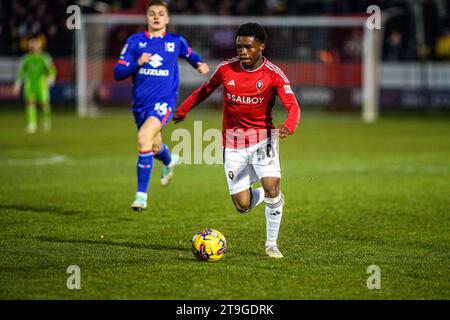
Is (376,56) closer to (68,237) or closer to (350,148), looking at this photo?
(350,148)

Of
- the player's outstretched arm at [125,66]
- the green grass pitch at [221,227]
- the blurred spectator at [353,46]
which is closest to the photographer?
the green grass pitch at [221,227]

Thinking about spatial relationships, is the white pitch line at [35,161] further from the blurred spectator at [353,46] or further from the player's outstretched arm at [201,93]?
the blurred spectator at [353,46]

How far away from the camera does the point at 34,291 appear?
6488mm

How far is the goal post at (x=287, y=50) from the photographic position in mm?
27875

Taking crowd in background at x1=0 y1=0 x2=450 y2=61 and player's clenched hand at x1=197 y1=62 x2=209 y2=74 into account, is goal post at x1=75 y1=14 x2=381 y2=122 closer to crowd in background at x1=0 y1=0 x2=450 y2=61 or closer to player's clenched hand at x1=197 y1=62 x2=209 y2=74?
crowd in background at x1=0 y1=0 x2=450 y2=61

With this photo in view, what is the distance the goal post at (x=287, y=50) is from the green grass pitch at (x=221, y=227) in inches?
358

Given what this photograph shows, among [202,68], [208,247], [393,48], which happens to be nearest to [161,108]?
[202,68]

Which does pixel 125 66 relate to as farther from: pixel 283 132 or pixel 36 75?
pixel 36 75

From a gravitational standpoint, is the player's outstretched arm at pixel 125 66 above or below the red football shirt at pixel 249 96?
above

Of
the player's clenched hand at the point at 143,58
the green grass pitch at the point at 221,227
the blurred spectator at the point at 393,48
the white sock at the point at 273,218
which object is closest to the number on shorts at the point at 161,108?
the player's clenched hand at the point at 143,58

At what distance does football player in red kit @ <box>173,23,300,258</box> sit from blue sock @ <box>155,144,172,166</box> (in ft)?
11.3

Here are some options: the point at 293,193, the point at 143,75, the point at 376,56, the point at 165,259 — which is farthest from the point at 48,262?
the point at 376,56

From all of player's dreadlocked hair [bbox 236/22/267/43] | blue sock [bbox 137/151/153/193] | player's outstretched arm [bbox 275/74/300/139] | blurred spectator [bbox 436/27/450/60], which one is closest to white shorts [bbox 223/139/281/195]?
player's outstretched arm [bbox 275/74/300/139]

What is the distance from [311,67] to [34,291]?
74.8ft
